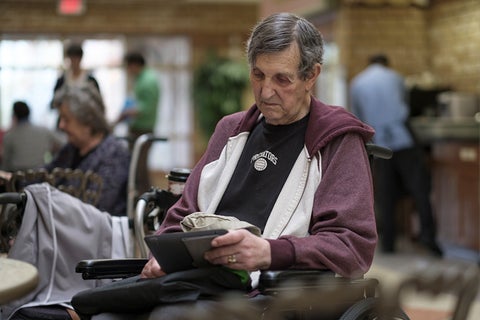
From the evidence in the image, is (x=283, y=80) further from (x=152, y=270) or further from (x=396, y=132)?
(x=396, y=132)

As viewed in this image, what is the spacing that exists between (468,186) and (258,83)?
494 cm

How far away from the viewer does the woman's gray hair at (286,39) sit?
2.04 metres

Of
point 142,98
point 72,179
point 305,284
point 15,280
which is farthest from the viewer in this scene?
point 142,98

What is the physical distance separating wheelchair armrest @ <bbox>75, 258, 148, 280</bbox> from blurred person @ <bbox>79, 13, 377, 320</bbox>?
11cm

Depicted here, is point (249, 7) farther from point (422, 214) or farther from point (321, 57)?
point (321, 57)

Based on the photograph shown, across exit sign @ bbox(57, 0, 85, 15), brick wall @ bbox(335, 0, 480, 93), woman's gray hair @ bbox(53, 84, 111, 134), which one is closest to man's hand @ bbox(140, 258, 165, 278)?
woman's gray hair @ bbox(53, 84, 111, 134)

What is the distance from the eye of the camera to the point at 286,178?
6.87 feet

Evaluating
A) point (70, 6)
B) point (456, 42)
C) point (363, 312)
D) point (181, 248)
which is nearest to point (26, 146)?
point (181, 248)

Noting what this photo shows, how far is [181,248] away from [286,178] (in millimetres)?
420

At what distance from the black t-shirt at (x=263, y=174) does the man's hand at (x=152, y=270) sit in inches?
10.8

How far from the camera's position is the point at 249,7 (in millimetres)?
14352

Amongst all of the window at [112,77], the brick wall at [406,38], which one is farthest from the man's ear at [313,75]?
the window at [112,77]

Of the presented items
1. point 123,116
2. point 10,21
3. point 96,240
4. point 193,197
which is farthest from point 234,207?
point 10,21

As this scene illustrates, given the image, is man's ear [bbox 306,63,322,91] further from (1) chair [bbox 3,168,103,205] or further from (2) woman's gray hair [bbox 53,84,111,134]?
(2) woman's gray hair [bbox 53,84,111,134]
